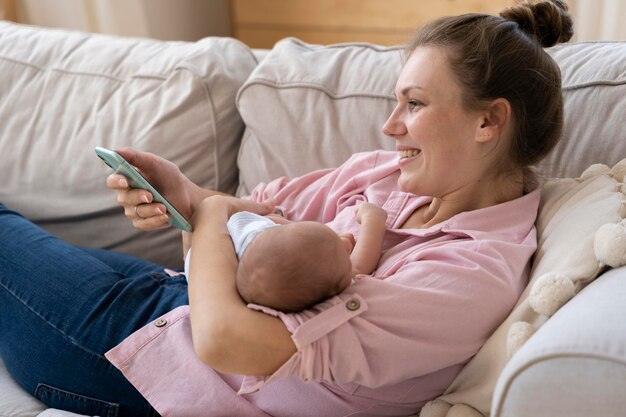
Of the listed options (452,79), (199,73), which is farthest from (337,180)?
(199,73)

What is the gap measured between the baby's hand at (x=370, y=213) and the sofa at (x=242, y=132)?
0.26 meters

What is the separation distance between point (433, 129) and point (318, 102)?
0.50 metres

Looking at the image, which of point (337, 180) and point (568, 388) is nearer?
point (568, 388)

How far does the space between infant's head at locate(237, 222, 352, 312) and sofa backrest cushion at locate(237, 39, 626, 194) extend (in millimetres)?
592

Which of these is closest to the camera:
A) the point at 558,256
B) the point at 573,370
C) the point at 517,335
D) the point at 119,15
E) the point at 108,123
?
the point at 573,370

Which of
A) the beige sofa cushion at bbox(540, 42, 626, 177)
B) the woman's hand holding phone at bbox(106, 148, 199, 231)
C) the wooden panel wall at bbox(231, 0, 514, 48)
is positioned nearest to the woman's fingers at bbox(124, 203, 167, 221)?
the woman's hand holding phone at bbox(106, 148, 199, 231)

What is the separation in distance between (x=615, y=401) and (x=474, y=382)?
1.00 feet

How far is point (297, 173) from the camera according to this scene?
5.51 ft

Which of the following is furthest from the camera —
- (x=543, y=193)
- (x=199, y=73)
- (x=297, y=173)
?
(x=199, y=73)

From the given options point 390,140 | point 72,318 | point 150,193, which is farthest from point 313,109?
point 72,318

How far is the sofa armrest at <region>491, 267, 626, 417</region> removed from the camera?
2.69 ft

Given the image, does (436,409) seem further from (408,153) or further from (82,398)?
(82,398)

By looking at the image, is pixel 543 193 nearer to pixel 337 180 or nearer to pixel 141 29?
pixel 337 180

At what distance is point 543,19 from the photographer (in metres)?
1.34
